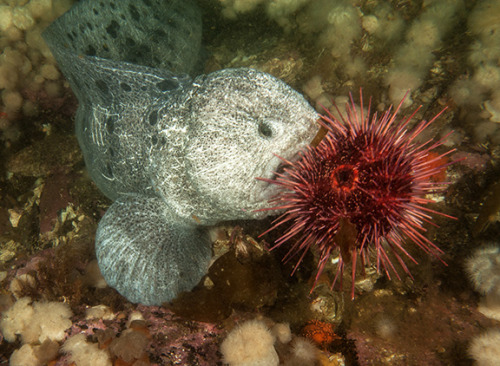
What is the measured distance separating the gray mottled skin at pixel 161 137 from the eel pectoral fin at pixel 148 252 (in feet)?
0.04

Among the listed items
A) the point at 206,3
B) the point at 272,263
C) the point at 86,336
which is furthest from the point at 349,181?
the point at 206,3

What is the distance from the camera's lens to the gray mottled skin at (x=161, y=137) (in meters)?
2.50

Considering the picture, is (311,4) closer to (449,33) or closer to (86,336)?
(449,33)

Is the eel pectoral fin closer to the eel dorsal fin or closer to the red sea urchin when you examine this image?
the red sea urchin

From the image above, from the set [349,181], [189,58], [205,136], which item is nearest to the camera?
[349,181]

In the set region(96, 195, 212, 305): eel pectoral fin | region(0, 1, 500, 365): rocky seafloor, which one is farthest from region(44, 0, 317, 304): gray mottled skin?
region(0, 1, 500, 365): rocky seafloor

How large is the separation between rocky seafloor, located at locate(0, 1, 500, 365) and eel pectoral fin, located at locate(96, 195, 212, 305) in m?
0.19

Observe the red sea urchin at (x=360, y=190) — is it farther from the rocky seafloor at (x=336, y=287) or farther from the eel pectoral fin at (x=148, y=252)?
the eel pectoral fin at (x=148, y=252)

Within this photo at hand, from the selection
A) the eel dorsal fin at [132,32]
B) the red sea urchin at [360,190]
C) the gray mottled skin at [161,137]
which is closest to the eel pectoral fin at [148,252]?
the gray mottled skin at [161,137]

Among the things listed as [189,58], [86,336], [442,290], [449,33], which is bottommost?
[86,336]

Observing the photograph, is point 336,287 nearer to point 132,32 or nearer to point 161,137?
point 161,137

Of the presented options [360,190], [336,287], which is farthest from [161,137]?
[336,287]

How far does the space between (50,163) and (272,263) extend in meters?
4.58

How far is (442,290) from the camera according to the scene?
110 inches
